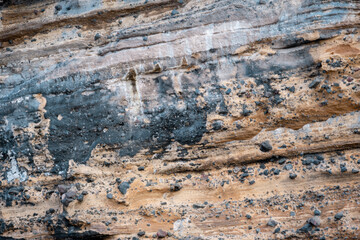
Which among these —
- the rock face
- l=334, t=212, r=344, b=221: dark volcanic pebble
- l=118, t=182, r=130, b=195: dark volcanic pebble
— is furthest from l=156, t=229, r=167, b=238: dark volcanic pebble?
l=334, t=212, r=344, b=221: dark volcanic pebble

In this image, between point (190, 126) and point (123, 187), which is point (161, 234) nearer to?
point (123, 187)

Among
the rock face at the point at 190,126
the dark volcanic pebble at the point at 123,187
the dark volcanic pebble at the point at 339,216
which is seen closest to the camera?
the dark volcanic pebble at the point at 339,216

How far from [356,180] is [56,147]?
3.03 metres

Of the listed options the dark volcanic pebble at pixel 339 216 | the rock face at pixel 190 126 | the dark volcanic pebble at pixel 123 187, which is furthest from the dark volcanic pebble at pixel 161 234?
the dark volcanic pebble at pixel 339 216

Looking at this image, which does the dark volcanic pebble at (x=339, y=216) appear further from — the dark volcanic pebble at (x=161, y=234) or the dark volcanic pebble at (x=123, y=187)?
the dark volcanic pebble at (x=123, y=187)

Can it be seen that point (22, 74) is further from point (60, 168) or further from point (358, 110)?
point (358, 110)

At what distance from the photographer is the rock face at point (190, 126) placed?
10.9 feet

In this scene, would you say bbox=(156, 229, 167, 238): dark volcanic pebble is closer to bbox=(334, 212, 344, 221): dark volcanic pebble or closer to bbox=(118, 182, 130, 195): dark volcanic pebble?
bbox=(118, 182, 130, 195): dark volcanic pebble

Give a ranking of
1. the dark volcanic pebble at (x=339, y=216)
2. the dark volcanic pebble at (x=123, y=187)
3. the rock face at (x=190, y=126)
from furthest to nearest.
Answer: the dark volcanic pebble at (x=123, y=187) < the rock face at (x=190, y=126) < the dark volcanic pebble at (x=339, y=216)

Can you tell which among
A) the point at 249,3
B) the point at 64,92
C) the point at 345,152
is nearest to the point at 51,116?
the point at 64,92

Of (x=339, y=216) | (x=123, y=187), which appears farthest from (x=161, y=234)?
(x=339, y=216)

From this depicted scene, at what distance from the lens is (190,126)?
3.61 meters

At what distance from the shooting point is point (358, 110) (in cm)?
337

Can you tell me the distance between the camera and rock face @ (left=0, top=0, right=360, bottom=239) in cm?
333
